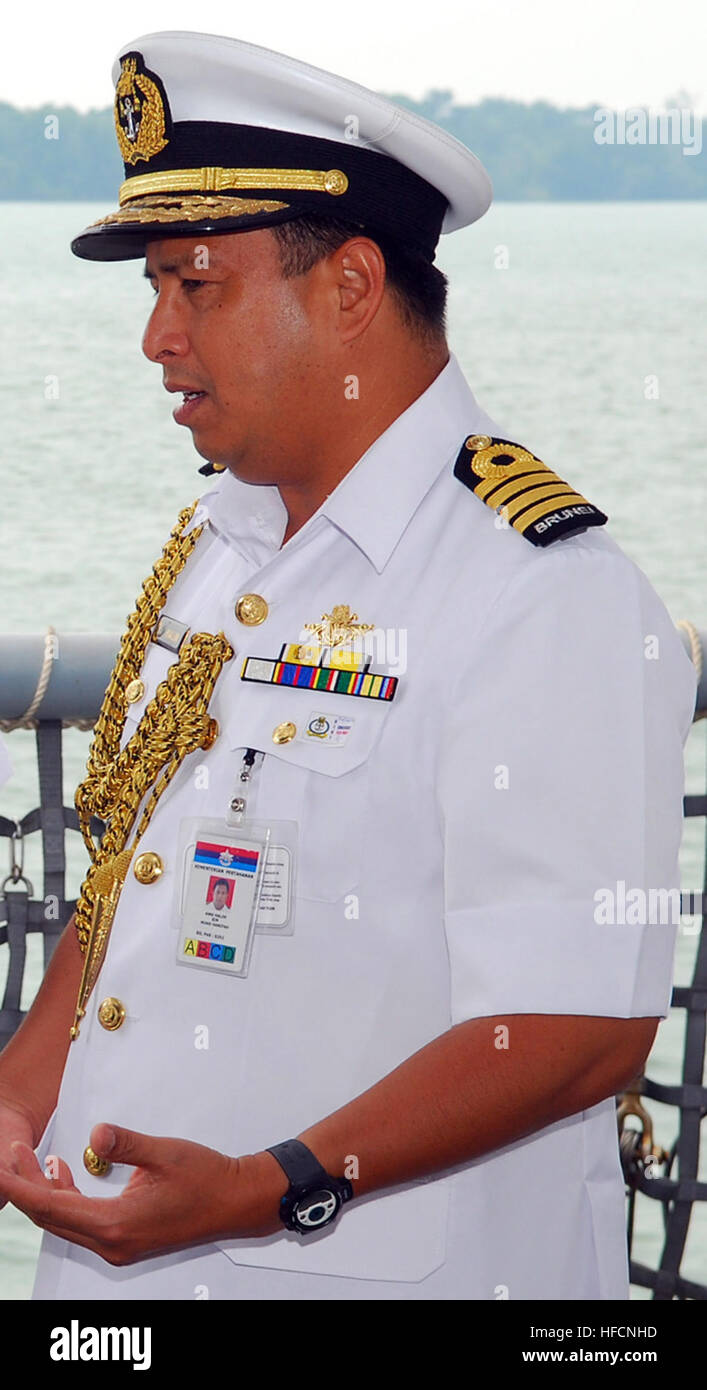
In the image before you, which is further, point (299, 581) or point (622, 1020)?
point (299, 581)

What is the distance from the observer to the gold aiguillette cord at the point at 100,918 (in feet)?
5.23

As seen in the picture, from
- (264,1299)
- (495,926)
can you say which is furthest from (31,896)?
(495,926)

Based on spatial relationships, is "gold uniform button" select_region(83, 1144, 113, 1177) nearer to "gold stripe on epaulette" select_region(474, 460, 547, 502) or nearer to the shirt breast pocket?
the shirt breast pocket

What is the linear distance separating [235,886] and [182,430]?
84.6 ft

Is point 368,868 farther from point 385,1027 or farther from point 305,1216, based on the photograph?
point 305,1216

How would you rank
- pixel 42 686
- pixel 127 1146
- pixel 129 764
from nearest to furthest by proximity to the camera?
pixel 127 1146 < pixel 129 764 < pixel 42 686

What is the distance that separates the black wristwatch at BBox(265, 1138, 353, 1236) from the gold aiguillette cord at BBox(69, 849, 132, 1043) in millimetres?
319

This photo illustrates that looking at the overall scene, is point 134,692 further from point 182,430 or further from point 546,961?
point 182,430

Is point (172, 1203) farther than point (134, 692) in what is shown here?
No

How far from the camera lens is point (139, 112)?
1571mm

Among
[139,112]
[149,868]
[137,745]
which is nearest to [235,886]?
[149,868]

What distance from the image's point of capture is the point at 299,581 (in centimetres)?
157

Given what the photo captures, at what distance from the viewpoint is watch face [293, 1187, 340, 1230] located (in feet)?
4.37
